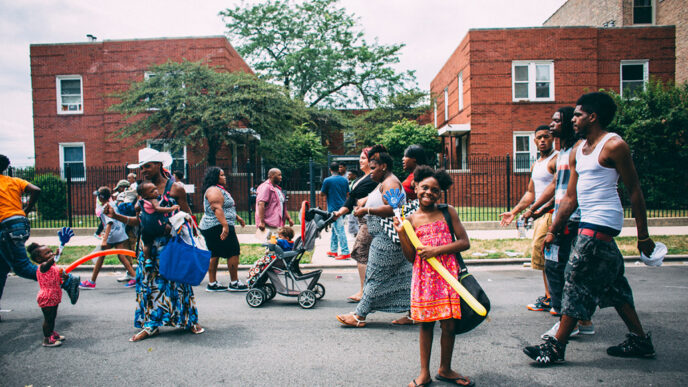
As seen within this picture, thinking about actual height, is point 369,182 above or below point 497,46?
below

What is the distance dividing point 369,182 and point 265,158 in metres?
14.3

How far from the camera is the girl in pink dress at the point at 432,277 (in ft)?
10.5

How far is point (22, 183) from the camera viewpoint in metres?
5.36

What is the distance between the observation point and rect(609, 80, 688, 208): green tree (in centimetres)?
1639

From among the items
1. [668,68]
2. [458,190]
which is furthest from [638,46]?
[458,190]

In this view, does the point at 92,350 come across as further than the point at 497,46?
No

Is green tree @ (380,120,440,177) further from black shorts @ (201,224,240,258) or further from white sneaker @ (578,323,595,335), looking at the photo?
white sneaker @ (578,323,595,335)

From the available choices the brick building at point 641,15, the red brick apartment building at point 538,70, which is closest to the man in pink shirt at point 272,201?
the red brick apartment building at point 538,70

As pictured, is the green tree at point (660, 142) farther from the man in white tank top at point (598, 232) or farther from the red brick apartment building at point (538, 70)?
the man in white tank top at point (598, 232)

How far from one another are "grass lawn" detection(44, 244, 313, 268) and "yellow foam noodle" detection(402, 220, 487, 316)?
607cm

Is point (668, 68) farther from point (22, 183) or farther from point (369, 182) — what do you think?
point (22, 183)

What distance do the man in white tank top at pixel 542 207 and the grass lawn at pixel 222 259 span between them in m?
4.87

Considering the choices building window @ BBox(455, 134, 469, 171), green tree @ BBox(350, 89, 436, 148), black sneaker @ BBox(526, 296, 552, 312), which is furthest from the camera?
green tree @ BBox(350, 89, 436, 148)

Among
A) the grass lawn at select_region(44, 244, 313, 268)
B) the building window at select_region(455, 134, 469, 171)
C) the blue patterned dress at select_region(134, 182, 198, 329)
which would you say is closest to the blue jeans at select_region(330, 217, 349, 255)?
the grass lawn at select_region(44, 244, 313, 268)
